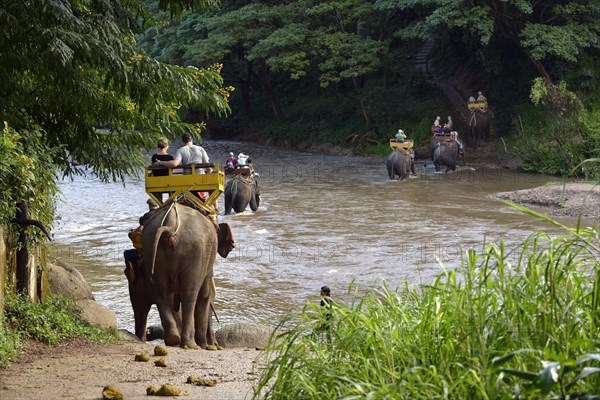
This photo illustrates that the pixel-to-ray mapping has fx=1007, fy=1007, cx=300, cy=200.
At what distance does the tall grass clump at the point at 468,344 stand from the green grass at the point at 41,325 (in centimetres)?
354

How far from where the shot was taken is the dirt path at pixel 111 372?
727cm

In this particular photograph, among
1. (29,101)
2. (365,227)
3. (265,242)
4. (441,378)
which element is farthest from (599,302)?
(365,227)

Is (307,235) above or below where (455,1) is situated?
below

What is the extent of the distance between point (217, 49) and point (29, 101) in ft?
97.3

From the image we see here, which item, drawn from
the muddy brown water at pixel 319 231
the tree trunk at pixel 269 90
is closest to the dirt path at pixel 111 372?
the muddy brown water at pixel 319 231

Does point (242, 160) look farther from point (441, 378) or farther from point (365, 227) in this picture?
point (441, 378)

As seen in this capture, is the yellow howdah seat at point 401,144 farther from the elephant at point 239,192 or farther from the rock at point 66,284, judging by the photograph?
the rock at point 66,284

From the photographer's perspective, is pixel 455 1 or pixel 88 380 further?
pixel 455 1

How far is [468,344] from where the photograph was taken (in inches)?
219

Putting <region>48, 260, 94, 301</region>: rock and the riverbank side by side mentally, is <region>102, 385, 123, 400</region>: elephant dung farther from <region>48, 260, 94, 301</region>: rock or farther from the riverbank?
the riverbank

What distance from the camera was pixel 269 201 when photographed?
2711 centimetres

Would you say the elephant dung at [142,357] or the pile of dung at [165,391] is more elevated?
the pile of dung at [165,391]

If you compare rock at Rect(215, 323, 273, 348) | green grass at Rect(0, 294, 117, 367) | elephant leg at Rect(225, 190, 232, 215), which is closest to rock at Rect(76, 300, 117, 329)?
green grass at Rect(0, 294, 117, 367)

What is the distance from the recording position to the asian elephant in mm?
10781
